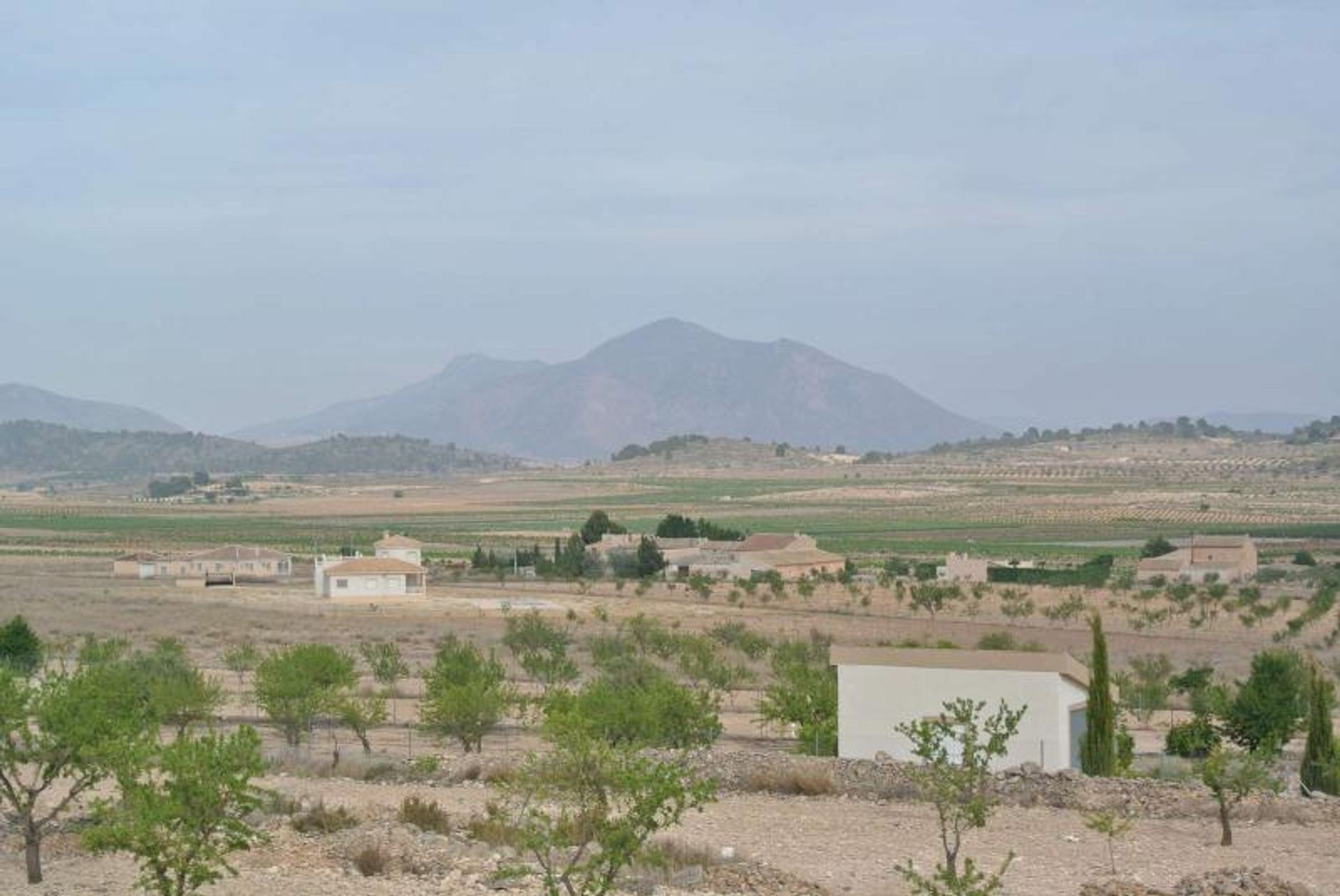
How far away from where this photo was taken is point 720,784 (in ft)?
86.9

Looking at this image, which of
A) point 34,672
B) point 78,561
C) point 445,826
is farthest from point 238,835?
point 78,561

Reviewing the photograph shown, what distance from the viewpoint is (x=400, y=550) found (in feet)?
254

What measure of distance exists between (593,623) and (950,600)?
596 inches

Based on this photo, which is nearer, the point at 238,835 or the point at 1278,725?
the point at 238,835

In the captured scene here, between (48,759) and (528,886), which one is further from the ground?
(48,759)

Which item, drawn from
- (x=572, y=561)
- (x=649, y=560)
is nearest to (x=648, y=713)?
(x=649, y=560)

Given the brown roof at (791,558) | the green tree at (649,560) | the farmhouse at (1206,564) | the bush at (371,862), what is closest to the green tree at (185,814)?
the bush at (371,862)

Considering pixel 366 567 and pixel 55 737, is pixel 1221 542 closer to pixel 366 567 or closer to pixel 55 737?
pixel 366 567

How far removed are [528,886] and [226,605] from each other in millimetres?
47594

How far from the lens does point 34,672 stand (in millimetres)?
38188

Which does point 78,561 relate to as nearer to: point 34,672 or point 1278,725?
point 34,672

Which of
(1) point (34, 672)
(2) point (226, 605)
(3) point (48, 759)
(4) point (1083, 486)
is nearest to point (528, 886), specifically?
(3) point (48, 759)

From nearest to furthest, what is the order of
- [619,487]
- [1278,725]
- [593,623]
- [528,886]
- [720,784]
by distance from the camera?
[528,886], [720,784], [1278,725], [593,623], [619,487]

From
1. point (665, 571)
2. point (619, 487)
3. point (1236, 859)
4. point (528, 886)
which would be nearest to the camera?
point (528, 886)
